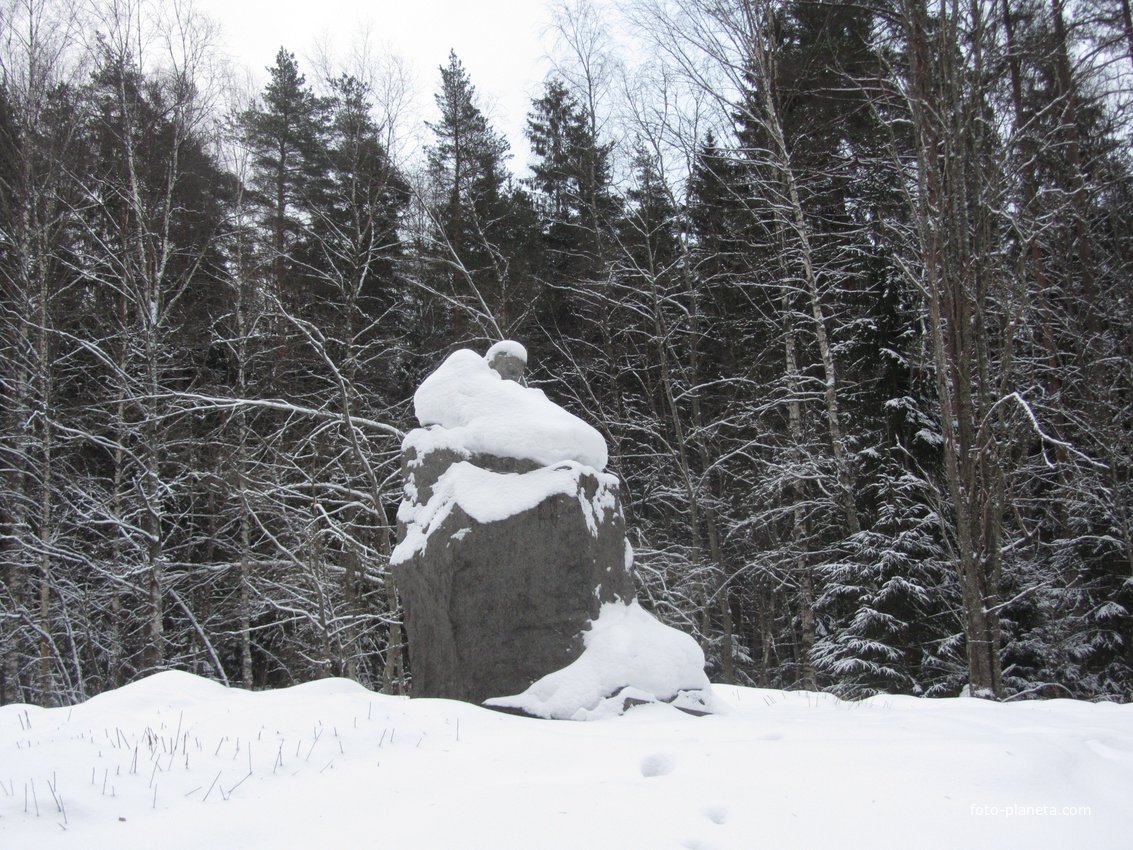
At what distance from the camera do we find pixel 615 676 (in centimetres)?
442

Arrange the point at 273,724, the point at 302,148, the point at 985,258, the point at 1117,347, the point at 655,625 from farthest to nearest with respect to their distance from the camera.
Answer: the point at 302,148
the point at 1117,347
the point at 985,258
the point at 655,625
the point at 273,724

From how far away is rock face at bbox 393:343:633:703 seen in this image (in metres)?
4.60

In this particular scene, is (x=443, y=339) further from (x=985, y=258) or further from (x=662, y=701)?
(x=662, y=701)

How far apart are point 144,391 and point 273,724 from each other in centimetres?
861

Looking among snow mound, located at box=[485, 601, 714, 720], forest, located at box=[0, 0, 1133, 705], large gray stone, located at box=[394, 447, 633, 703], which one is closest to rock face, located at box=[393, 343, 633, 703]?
large gray stone, located at box=[394, 447, 633, 703]

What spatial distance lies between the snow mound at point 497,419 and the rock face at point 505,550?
0.04ft

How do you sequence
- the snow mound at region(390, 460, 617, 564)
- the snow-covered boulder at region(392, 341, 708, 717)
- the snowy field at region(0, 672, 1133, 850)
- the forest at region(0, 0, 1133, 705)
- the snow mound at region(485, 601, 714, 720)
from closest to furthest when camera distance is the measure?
the snowy field at region(0, 672, 1133, 850) < the snow mound at region(485, 601, 714, 720) < the snow-covered boulder at region(392, 341, 708, 717) < the snow mound at region(390, 460, 617, 564) < the forest at region(0, 0, 1133, 705)

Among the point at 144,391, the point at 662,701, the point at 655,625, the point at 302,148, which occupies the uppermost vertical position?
the point at 302,148

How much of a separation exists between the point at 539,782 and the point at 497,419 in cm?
287

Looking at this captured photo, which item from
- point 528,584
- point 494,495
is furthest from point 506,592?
point 494,495

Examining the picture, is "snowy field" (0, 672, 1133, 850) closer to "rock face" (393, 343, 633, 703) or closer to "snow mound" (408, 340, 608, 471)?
"rock face" (393, 343, 633, 703)

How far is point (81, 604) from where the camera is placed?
1034 cm

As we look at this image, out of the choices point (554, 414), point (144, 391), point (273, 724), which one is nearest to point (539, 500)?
point (554, 414)

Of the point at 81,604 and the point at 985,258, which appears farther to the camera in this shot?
the point at 81,604
